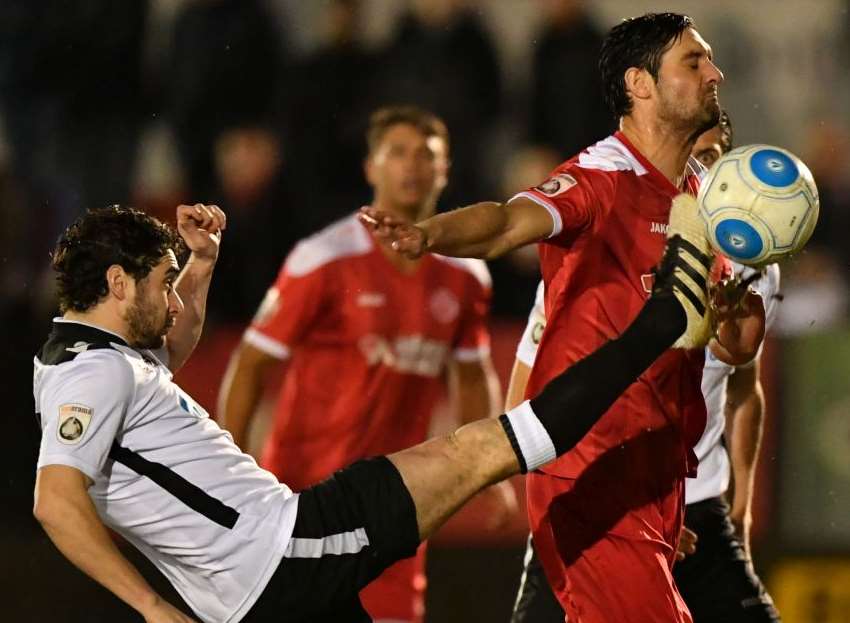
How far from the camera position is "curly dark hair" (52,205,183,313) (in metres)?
4.66

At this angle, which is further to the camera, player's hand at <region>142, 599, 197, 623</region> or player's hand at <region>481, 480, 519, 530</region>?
player's hand at <region>481, 480, 519, 530</region>

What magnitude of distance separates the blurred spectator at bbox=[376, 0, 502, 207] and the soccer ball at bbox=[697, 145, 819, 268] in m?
4.74

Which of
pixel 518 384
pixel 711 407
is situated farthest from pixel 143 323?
pixel 711 407

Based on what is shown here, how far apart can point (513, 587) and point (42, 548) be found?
2275 millimetres

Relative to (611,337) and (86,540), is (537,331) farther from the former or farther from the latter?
(86,540)

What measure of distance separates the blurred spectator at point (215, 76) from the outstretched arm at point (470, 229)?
5.13m

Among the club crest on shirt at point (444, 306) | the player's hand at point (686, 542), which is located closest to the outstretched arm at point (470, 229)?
the player's hand at point (686, 542)

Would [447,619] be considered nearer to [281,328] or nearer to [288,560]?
[281,328]

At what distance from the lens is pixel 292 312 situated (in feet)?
22.2

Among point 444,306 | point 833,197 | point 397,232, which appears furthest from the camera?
point 833,197

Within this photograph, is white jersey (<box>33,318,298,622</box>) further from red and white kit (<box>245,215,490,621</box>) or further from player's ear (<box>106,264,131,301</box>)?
red and white kit (<box>245,215,490,621</box>)

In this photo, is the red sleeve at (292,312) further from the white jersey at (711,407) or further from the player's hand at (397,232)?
the player's hand at (397,232)

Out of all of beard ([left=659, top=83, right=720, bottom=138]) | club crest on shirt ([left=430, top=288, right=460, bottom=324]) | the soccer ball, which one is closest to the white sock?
the soccer ball

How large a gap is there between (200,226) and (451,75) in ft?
14.4
